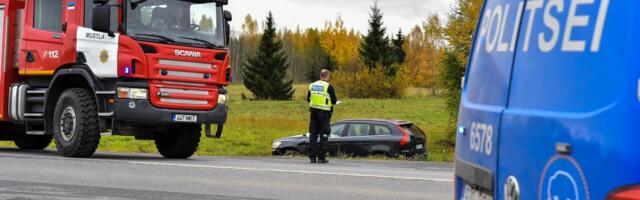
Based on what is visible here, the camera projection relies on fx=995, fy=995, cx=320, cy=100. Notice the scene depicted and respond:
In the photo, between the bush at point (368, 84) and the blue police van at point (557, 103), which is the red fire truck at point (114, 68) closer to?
the blue police van at point (557, 103)

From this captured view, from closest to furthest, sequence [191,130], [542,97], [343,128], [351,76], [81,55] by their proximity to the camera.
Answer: [542,97]
[81,55]
[191,130]
[343,128]
[351,76]

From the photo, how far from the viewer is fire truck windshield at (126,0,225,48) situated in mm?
14195

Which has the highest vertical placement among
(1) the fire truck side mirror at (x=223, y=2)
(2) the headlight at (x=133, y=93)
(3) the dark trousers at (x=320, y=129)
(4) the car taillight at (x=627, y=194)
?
(1) the fire truck side mirror at (x=223, y=2)

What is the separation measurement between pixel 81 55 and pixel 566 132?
39.6 feet

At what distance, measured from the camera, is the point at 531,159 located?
322 centimetres

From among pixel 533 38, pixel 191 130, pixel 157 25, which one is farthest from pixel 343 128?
pixel 533 38

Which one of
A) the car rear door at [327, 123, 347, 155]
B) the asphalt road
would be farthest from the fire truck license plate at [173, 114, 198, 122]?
the car rear door at [327, 123, 347, 155]

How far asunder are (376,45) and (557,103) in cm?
8218

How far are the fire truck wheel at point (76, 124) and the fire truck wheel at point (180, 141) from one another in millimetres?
1667

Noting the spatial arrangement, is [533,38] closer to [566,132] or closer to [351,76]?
[566,132]

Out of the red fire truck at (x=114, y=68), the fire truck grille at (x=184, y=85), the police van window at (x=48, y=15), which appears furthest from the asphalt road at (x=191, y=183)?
the police van window at (x=48, y=15)

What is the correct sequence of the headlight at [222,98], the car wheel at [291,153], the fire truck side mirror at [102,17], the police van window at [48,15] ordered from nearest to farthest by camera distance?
the fire truck side mirror at [102,17] → the police van window at [48,15] → the headlight at [222,98] → the car wheel at [291,153]

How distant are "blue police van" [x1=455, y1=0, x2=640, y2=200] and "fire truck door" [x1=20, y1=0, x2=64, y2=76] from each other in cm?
1139

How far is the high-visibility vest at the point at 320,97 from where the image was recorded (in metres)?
15.7
